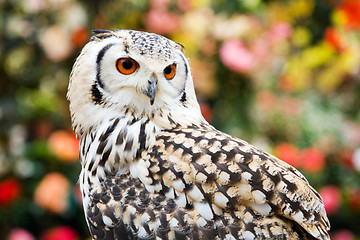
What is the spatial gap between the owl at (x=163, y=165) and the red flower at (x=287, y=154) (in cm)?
174

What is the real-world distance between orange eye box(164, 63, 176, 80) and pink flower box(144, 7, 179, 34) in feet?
6.21

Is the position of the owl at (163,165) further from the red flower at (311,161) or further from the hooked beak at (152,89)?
the red flower at (311,161)

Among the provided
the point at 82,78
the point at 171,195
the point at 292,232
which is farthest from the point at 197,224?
the point at 82,78

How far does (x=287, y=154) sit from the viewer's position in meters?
3.75

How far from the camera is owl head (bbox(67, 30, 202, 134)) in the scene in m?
1.89

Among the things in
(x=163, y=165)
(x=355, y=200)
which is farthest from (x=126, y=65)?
(x=355, y=200)

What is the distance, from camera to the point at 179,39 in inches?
149

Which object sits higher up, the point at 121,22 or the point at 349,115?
the point at 121,22

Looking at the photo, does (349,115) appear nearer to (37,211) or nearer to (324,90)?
(324,90)

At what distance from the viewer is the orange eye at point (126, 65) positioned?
190 centimetres

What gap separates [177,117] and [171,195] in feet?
1.09

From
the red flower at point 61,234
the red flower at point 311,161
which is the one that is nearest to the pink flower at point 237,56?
the red flower at point 311,161

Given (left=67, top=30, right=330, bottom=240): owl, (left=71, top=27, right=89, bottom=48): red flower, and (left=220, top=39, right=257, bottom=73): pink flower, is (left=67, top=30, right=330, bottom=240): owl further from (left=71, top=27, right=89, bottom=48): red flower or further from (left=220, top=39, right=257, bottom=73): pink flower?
(left=71, top=27, right=89, bottom=48): red flower

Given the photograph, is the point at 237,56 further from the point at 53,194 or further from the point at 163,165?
the point at 163,165
